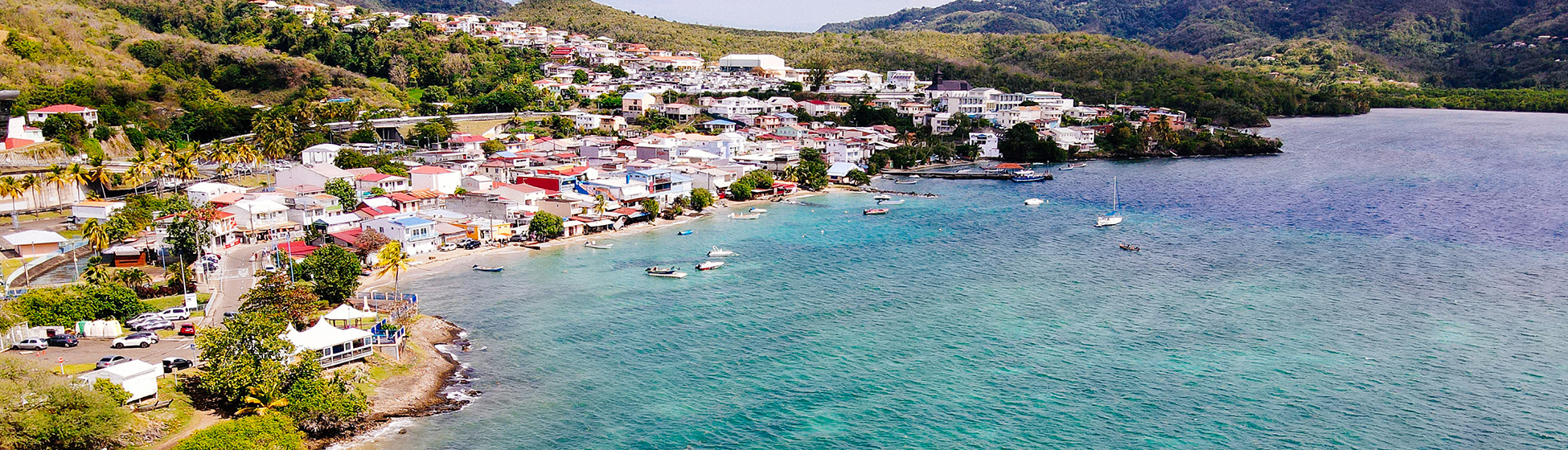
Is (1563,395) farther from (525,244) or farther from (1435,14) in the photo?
(1435,14)

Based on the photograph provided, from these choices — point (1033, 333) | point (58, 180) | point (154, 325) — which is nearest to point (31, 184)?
point (58, 180)

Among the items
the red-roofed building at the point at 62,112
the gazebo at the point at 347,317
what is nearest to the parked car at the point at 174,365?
the gazebo at the point at 347,317

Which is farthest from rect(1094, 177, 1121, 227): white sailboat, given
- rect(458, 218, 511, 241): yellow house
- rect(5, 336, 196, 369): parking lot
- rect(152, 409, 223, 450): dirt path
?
rect(152, 409, 223, 450): dirt path

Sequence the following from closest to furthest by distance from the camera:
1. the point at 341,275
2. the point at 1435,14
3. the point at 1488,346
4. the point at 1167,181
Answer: the point at 1488,346 → the point at 341,275 → the point at 1167,181 → the point at 1435,14

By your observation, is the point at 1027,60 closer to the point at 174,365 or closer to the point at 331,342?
the point at 331,342

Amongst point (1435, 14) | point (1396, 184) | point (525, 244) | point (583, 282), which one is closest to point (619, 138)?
point (525, 244)

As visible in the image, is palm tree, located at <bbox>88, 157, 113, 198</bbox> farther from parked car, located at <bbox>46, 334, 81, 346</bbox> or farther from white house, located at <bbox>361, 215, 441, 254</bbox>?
parked car, located at <bbox>46, 334, 81, 346</bbox>
